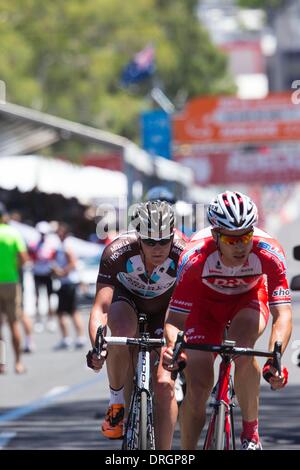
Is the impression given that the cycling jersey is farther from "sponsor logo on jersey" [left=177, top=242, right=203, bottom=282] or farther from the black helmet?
"sponsor logo on jersey" [left=177, top=242, right=203, bottom=282]

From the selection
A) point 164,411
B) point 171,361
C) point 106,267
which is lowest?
point 164,411

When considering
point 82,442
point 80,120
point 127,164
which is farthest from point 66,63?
point 82,442

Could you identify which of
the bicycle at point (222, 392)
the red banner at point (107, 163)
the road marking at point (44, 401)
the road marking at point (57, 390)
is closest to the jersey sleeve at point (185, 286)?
the bicycle at point (222, 392)

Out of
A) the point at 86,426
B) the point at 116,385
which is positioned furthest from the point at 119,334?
the point at 86,426

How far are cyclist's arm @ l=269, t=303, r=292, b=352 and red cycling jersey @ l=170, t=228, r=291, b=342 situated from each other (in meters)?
0.03

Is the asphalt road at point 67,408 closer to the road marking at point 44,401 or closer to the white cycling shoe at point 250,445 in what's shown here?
the road marking at point 44,401

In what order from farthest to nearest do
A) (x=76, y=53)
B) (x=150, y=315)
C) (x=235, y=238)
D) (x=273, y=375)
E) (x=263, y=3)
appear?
(x=263, y=3) → (x=76, y=53) → (x=150, y=315) → (x=235, y=238) → (x=273, y=375)

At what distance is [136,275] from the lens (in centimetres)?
902

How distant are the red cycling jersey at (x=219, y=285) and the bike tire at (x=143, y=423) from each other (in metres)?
0.47

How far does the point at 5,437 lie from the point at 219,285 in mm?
3615

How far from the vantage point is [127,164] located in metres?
30.8

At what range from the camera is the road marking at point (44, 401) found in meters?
13.0

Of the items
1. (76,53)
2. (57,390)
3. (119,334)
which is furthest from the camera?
(76,53)

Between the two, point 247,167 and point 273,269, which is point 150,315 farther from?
point 247,167
